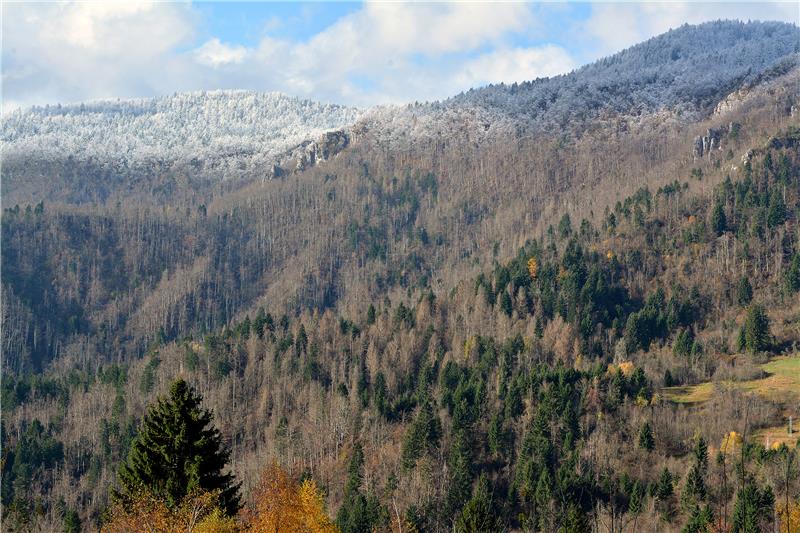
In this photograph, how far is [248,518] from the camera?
2154 inches

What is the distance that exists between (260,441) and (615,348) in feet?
260

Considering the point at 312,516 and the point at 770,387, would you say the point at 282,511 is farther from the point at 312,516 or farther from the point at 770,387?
the point at 770,387

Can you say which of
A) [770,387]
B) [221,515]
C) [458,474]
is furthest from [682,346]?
[221,515]

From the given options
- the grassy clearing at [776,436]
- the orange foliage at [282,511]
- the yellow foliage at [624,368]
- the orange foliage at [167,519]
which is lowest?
the grassy clearing at [776,436]

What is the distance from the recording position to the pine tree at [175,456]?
5456 cm

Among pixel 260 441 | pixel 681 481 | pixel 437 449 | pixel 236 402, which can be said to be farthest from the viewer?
pixel 236 402

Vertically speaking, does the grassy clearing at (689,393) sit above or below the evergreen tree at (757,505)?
above

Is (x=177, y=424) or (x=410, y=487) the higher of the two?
(x=177, y=424)

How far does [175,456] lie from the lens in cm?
5516

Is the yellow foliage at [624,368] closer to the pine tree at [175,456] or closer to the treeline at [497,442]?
the treeline at [497,442]

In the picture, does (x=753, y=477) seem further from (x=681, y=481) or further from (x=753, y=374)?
(x=753, y=374)

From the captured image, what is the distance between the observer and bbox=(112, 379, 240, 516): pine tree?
2148 inches

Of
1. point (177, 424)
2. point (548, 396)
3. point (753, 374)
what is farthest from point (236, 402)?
point (177, 424)

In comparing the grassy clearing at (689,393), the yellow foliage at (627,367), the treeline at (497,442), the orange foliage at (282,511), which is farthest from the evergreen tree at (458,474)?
the orange foliage at (282,511)
